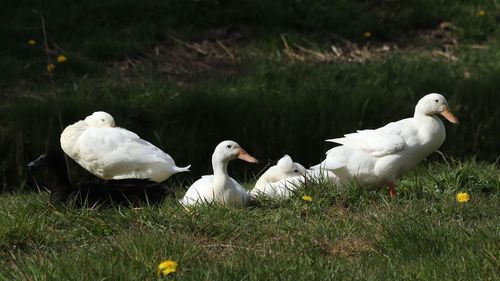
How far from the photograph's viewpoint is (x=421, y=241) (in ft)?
18.9

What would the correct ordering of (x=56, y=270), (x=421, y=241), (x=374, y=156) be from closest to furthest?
1. (x=56, y=270)
2. (x=421, y=241)
3. (x=374, y=156)

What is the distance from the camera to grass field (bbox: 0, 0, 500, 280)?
18.1 ft

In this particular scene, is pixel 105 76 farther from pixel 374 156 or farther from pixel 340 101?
pixel 374 156

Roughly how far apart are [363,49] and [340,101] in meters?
2.26

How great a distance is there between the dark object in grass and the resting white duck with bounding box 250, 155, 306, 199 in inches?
27.5

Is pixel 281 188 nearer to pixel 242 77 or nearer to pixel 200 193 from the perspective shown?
pixel 200 193

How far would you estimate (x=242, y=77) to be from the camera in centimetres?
1294

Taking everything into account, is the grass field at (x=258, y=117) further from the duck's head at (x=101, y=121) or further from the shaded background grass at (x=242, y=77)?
the duck's head at (x=101, y=121)

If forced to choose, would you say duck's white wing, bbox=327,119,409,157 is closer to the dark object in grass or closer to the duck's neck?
the duck's neck

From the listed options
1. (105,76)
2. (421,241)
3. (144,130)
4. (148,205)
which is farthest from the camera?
(105,76)

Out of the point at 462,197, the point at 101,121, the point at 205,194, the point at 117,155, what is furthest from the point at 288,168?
the point at 101,121

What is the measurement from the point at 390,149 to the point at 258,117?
464cm

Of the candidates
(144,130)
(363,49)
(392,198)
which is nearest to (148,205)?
(392,198)

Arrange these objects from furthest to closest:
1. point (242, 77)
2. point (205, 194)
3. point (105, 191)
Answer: point (242, 77)
point (205, 194)
point (105, 191)
